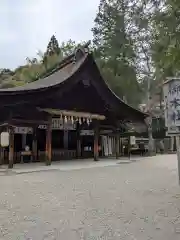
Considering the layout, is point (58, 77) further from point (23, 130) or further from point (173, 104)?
point (173, 104)

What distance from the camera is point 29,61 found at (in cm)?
3494

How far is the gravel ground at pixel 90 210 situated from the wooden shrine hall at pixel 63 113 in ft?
15.9

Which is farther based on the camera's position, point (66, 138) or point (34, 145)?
point (66, 138)

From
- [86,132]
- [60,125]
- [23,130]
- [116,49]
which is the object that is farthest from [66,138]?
[116,49]

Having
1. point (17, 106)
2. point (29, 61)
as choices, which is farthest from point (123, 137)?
point (29, 61)

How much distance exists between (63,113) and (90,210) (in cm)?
847

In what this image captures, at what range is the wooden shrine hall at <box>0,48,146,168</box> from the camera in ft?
41.6

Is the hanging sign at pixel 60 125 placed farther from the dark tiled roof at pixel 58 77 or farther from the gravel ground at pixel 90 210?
the gravel ground at pixel 90 210

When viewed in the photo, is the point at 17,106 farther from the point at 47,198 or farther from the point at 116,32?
the point at 116,32

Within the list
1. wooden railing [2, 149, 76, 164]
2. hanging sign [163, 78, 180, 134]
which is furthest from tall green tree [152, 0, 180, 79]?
wooden railing [2, 149, 76, 164]

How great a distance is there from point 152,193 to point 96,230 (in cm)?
283

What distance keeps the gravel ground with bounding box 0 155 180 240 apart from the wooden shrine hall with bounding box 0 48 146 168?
4.84m

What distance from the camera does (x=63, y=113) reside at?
13.4m

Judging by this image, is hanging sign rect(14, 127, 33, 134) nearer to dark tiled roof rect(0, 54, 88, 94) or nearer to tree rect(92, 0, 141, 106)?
dark tiled roof rect(0, 54, 88, 94)
